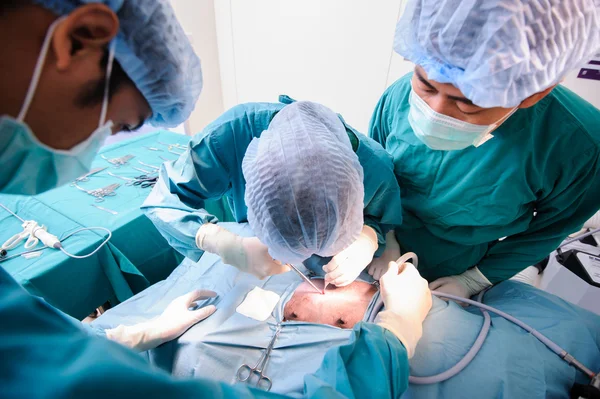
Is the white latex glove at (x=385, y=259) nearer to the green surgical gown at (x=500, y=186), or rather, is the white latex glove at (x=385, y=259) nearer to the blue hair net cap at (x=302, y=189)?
the green surgical gown at (x=500, y=186)

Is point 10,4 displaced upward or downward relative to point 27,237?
upward

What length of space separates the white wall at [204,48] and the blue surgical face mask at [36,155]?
216 cm

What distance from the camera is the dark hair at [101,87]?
1.39 feet

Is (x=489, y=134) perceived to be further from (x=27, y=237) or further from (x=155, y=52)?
(x=27, y=237)

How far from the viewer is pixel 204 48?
2771 mm

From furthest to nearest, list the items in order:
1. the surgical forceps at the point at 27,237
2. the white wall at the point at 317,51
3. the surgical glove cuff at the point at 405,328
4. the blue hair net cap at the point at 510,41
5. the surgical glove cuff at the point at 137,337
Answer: the white wall at the point at 317,51
the surgical forceps at the point at 27,237
the surgical glove cuff at the point at 137,337
the surgical glove cuff at the point at 405,328
the blue hair net cap at the point at 510,41

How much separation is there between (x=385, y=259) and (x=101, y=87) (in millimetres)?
1288

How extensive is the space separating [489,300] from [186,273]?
141 cm

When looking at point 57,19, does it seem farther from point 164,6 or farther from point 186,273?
point 186,273

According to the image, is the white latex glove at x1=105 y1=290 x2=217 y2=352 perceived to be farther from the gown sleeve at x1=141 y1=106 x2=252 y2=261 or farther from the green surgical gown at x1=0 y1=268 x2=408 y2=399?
the green surgical gown at x1=0 y1=268 x2=408 y2=399

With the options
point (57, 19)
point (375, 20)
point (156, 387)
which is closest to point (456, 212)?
point (156, 387)

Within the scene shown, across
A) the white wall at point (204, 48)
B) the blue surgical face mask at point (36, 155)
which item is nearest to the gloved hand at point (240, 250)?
the blue surgical face mask at point (36, 155)

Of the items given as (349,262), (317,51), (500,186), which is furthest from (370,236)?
(317,51)

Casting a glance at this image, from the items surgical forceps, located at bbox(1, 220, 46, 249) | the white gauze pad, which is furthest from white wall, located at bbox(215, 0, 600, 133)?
surgical forceps, located at bbox(1, 220, 46, 249)
